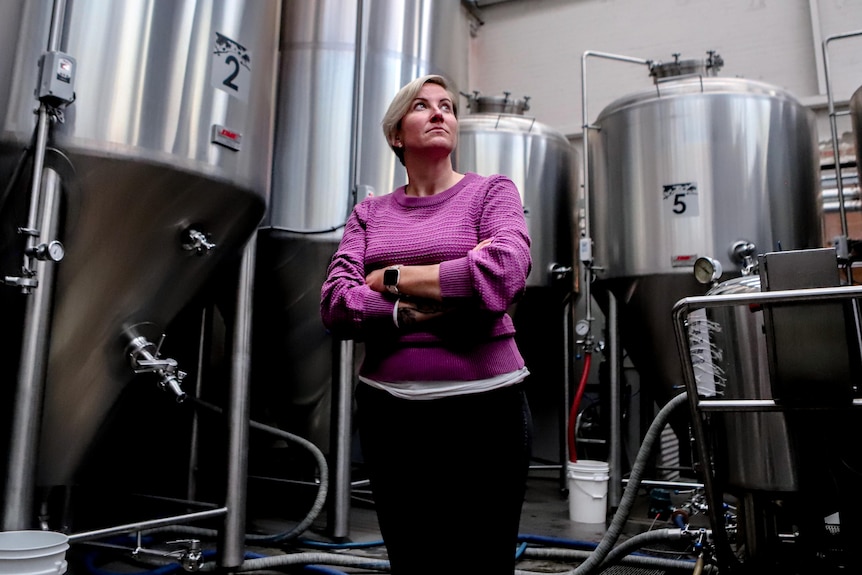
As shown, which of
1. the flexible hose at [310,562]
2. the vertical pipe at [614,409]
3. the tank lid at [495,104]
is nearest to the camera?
the flexible hose at [310,562]

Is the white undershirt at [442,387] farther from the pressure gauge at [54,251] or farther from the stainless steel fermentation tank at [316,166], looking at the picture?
the stainless steel fermentation tank at [316,166]

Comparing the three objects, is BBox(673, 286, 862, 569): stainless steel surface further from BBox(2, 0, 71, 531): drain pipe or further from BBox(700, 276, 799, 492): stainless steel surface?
BBox(2, 0, 71, 531): drain pipe

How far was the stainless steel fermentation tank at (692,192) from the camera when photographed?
261 centimetres

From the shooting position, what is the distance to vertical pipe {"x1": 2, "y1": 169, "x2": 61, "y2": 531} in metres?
1.34

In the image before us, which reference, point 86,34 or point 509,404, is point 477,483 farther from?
point 86,34

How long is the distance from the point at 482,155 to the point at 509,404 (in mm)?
2432

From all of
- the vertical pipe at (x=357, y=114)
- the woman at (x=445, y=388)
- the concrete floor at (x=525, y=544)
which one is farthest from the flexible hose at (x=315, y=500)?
the woman at (x=445, y=388)

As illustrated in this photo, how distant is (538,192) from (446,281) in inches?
96.5

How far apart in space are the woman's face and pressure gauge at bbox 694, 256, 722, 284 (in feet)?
3.94

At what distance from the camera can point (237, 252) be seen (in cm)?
202

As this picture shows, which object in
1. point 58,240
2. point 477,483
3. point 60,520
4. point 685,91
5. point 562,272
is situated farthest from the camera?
point 562,272

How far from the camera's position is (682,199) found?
2666 millimetres

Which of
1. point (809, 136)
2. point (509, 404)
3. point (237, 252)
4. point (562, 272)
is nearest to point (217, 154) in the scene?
point (237, 252)

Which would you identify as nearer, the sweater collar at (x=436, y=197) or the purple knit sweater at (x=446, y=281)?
the purple knit sweater at (x=446, y=281)
